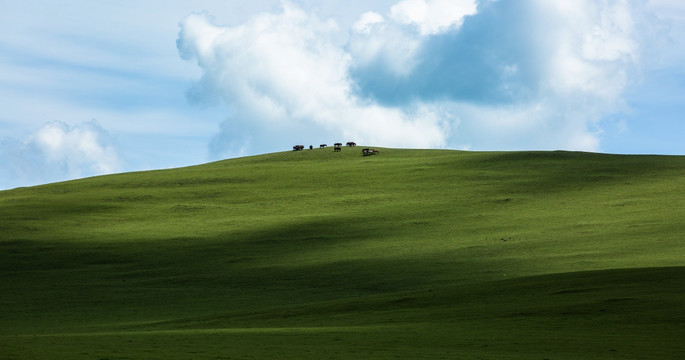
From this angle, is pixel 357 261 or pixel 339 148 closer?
pixel 357 261

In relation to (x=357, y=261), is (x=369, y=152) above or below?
above

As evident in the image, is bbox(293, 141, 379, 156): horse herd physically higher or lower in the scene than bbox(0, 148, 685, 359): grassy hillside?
higher

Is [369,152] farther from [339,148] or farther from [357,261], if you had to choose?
[357,261]

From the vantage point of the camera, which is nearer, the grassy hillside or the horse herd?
the grassy hillside

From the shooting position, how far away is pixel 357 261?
41312 mm

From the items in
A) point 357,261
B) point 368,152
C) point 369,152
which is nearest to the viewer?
point 357,261

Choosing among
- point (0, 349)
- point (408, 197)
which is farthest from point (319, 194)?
point (0, 349)

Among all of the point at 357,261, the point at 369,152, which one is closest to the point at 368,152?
the point at 369,152

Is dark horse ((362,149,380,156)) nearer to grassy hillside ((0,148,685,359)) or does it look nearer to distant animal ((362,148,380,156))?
distant animal ((362,148,380,156))

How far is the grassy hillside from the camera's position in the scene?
21.4 metres

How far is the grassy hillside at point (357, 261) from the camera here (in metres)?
21.4

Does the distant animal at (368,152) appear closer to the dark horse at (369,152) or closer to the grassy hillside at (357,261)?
the dark horse at (369,152)

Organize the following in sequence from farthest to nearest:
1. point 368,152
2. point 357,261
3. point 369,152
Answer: point 369,152 < point 368,152 < point 357,261

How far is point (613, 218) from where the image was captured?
155 ft
